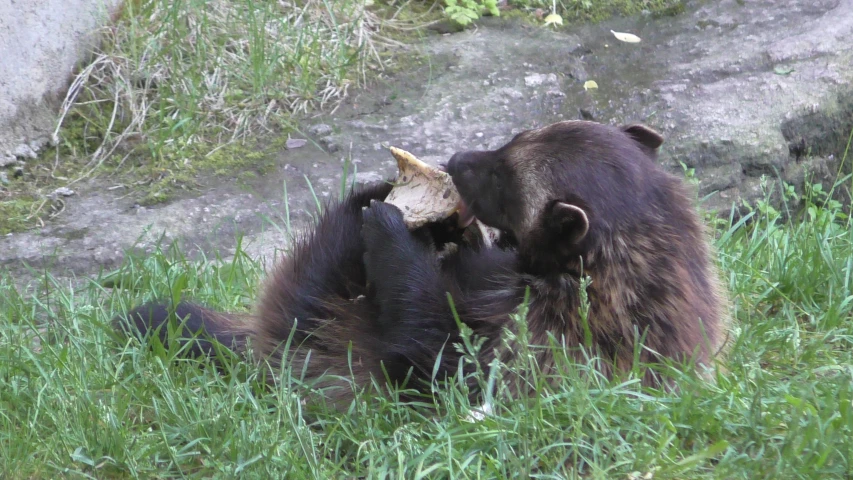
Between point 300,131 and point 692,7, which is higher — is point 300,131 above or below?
below

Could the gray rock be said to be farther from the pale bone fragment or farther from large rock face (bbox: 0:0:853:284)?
the pale bone fragment

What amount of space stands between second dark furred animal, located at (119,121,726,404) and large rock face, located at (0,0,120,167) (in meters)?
2.55

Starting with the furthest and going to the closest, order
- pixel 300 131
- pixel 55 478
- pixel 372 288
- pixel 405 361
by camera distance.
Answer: pixel 300 131, pixel 372 288, pixel 405 361, pixel 55 478

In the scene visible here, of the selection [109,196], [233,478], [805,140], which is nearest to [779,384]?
[233,478]

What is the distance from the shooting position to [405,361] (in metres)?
3.30

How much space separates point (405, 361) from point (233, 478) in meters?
0.84

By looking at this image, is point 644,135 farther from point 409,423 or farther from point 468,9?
point 468,9

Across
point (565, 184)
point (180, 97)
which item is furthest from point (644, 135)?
point (180, 97)

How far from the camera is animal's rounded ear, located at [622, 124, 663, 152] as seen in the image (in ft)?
12.4

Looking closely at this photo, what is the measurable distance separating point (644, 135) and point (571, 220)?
0.80 metres

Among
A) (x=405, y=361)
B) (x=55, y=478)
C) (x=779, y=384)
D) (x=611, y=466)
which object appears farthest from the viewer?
(x=405, y=361)

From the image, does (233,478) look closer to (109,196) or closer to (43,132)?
(109,196)

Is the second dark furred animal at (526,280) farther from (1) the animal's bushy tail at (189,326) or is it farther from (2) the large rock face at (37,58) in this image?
(2) the large rock face at (37,58)

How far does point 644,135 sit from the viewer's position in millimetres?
3812
